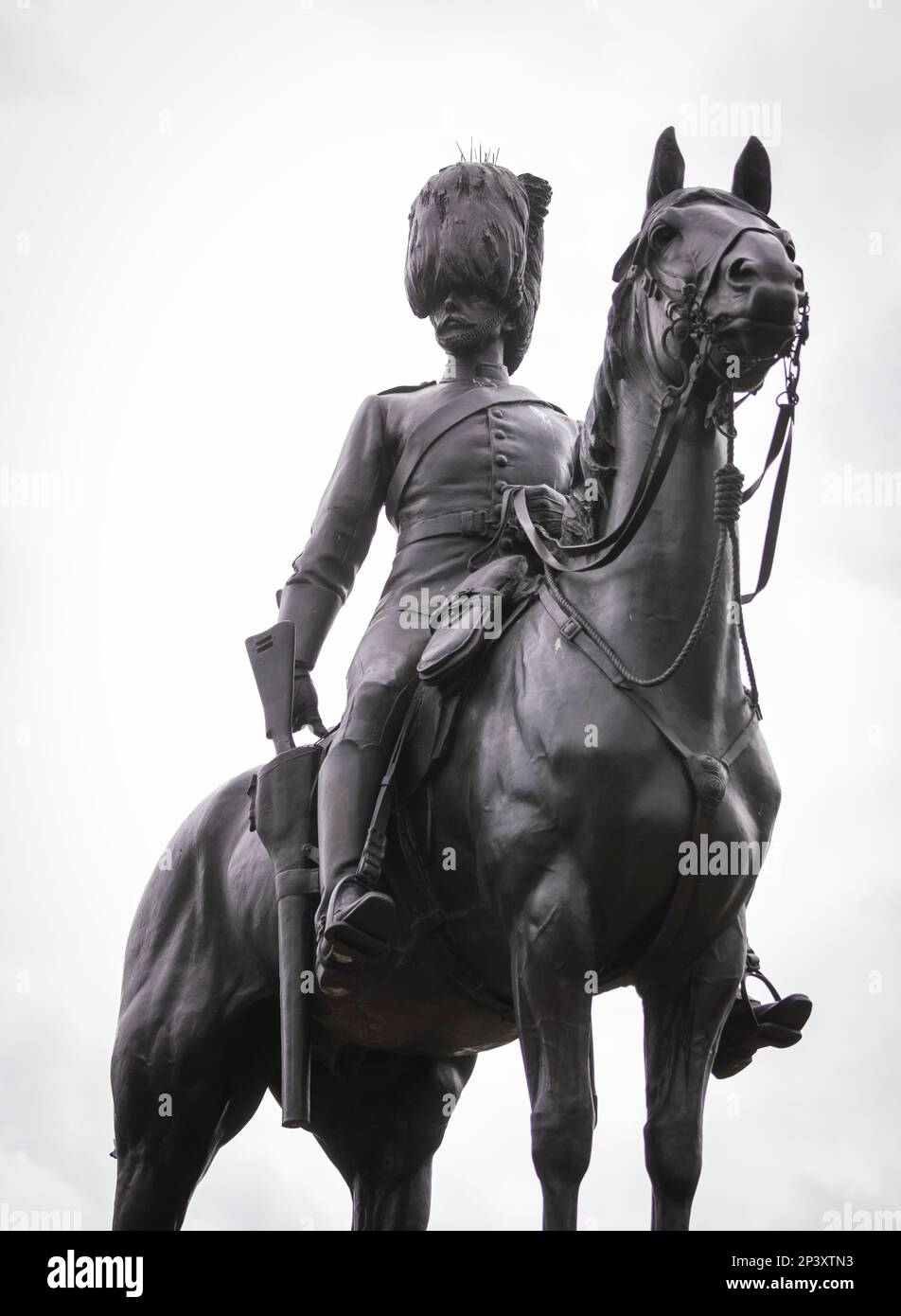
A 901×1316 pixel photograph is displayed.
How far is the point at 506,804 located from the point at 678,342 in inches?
77.1

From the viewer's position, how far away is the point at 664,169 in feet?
32.6

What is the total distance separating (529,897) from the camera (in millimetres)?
9289

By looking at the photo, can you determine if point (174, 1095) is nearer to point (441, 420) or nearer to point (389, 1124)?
point (389, 1124)

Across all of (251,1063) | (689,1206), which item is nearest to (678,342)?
(689,1206)

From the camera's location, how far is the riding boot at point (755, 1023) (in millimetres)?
10188

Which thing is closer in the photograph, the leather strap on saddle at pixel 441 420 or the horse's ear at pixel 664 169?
the horse's ear at pixel 664 169

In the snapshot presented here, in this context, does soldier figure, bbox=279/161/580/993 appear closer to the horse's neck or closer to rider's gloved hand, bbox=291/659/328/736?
rider's gloved hand, bbox=291/659/328/736

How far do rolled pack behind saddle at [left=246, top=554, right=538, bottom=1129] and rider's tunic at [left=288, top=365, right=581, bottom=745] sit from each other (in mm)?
180

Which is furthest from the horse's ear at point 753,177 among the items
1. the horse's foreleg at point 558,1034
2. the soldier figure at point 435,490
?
the horse's foreleg at point 558,1034

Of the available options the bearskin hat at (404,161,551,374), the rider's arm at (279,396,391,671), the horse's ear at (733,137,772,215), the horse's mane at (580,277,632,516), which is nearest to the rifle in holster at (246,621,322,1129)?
the rider's arm at (279,396,391,671)

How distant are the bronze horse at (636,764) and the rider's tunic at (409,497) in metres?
0.51

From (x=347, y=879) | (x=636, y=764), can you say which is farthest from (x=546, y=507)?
(x=347, y=879)

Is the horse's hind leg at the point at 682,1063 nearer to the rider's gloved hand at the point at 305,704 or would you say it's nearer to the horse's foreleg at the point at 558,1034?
the horse's foreleg at the point at 558,1034
